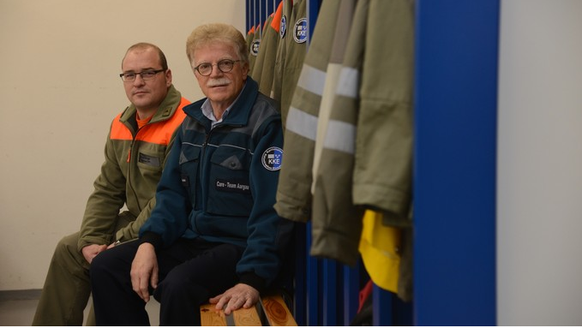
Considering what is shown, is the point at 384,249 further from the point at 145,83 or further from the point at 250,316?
the point at 145,83

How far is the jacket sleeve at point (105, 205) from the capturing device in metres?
2.79

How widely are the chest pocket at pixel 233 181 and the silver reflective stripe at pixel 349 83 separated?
1040mm

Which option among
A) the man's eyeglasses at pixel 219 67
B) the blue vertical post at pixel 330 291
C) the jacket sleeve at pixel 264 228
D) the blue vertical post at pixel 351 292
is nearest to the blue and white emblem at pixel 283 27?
the man's eyeglasses at pixel 219 67

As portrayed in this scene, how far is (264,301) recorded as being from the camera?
82.0 inches

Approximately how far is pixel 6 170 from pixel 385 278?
345 centimetres

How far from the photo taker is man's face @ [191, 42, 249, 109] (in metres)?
2.27

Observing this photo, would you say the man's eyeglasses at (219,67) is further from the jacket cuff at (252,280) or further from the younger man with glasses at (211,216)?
the jacket cuff at (252,280)

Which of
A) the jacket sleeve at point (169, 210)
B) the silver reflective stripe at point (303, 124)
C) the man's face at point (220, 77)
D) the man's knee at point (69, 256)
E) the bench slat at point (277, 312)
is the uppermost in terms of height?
the man's face at point (220, 77)

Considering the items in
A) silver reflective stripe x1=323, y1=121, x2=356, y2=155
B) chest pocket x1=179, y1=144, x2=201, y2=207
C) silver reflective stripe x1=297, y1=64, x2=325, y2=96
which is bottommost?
chest pocket x1=179, y1=144, x2=201, y2=207

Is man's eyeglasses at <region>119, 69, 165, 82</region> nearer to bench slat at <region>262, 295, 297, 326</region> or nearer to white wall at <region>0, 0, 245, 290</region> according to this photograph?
bench slat at <region>262, 295, 297, 326</region>

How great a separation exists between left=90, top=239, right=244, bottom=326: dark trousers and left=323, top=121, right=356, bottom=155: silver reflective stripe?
1012mm

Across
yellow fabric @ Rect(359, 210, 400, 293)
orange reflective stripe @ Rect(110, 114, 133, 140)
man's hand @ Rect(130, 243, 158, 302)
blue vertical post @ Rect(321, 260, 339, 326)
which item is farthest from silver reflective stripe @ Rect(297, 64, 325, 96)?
orange reflective stripe @ Rect(110, 114, 133, 140)

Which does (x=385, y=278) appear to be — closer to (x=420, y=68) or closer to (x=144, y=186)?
(x=420, y=68)

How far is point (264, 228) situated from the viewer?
2066 millimetres
